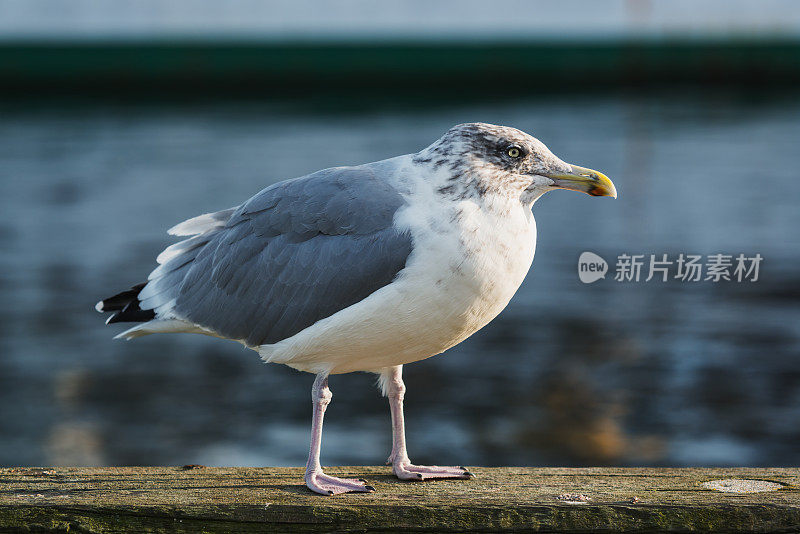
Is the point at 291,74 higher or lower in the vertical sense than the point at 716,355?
higher

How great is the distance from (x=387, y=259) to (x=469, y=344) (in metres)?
6.39

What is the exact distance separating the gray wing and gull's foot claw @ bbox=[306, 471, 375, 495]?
55 cm

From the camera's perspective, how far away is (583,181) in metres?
3.49

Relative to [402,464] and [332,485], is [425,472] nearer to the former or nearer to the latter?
[402,464]

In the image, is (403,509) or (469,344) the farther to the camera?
(469,344)

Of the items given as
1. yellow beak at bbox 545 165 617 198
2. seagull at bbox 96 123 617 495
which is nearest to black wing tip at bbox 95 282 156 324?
seagull at bbox 96 123 617 495

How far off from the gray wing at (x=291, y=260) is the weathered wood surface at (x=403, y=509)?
0.71 metres

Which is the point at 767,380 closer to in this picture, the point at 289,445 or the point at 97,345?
the point at 289,445

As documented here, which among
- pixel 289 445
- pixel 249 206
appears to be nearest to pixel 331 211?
pixel 249 206

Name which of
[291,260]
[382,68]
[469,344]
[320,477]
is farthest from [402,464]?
[382,68]

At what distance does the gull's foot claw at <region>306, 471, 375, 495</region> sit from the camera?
10.4 feet

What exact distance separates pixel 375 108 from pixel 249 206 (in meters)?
23.1

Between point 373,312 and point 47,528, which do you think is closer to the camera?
point 47,528

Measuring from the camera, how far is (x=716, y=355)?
9328mm
